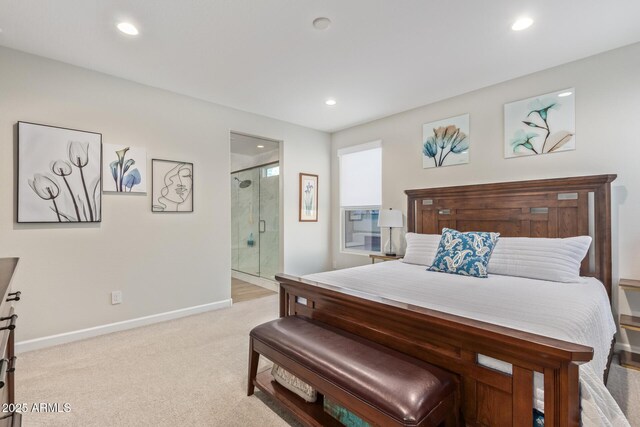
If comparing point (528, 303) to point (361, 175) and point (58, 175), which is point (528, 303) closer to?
point (361, 175)

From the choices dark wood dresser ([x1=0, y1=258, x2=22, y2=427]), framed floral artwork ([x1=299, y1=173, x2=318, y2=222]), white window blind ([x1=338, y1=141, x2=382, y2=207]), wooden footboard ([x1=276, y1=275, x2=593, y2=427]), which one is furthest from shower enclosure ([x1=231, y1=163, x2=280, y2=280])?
dark wood dresser ([x1=0, y1=258, x2=22, y2=427])

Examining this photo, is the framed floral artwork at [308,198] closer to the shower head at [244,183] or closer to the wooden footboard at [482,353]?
the shower head at [244,183]

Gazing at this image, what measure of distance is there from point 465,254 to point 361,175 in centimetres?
239

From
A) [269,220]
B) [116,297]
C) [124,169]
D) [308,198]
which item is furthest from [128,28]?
[269,220]

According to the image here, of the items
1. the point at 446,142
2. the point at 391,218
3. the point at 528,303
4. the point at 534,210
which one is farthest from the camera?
the point at 391,218

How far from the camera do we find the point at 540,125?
118 inches

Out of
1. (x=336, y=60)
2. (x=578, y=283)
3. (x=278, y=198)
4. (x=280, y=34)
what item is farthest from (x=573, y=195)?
(x=278, y=198)

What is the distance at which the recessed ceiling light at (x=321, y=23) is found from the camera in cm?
219

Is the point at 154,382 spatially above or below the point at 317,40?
below

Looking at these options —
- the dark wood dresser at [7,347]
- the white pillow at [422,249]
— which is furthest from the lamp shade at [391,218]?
the dark wood dresser at [7,347]

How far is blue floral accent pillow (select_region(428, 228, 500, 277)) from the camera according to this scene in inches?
102

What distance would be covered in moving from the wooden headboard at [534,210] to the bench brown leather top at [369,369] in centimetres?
217

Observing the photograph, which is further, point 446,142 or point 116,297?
point 446,142

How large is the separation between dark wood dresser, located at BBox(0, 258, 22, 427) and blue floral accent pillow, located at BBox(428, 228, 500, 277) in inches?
109
